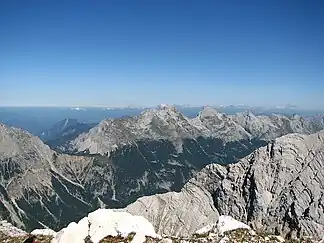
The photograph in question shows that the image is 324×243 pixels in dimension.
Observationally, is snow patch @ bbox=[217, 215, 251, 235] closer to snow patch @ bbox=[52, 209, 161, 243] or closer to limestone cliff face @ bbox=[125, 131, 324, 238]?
snow patch @ bbox=[52, 209, 161, 243]

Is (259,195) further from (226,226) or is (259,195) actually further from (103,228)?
(103,228)

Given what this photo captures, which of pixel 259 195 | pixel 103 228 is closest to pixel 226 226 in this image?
pixel 103 228

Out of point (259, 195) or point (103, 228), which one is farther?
point (259, 195)

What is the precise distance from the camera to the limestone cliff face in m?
99.9

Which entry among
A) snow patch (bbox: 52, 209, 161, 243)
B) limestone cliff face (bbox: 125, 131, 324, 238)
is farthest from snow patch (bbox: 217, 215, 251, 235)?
limestone cliff face (bbox: 125, 131, 324, 238)

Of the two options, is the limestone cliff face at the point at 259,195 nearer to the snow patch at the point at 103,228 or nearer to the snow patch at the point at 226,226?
the snow patch at the point at 226,226

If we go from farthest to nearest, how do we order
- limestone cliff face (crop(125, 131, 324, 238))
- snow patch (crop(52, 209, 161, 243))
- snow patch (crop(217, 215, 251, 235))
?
limestone cliff face (crop(125, 131, 324, 238)), snow patch (crop(217, 215, 251, 235)), snow patch (crop(52, 209, 161, 243))

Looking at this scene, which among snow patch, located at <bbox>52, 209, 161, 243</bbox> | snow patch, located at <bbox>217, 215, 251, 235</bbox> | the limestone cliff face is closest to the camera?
snow patch, located at <bbox>52, 209, 161, 243</bbox>

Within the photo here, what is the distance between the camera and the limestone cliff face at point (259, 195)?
328 ft

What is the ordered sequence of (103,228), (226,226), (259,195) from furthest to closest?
(259,195) < (226,226) < (103,228)

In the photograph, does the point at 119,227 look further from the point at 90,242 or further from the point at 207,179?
the point at 207,179

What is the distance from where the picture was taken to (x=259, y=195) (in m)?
109

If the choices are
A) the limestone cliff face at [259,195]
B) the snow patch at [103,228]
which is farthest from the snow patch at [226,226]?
the limestone cliff face at [259,195]

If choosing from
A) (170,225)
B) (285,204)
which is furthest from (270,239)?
(170,225)
